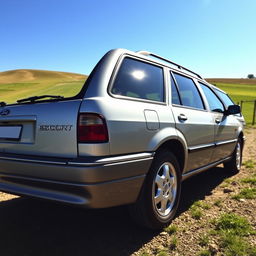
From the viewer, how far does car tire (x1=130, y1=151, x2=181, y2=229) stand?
259 cm

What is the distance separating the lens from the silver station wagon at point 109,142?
2.16 metres

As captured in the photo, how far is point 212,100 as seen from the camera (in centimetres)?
436

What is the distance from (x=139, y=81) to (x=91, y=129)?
83 cm

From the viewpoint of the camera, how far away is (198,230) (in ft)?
9.39

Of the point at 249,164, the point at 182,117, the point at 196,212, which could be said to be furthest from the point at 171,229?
the point at 249,164

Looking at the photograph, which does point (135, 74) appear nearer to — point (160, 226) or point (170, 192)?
point (170, 192)

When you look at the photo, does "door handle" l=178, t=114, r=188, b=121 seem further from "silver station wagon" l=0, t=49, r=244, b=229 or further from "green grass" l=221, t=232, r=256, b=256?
"green grass" l=221, t=232, r=256, b=256

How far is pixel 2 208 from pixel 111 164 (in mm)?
2088

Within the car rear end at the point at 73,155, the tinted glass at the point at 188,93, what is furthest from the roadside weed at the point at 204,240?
the tinted glass at the point at 188,93

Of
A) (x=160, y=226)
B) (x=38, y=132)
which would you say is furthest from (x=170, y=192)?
(x=38, y=132)

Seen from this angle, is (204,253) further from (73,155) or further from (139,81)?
(139,81)

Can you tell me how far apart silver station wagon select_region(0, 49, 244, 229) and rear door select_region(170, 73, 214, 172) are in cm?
3

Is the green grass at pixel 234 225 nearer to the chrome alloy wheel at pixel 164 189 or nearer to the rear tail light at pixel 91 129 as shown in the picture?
the chrome alloy wheel at pixel 164 189

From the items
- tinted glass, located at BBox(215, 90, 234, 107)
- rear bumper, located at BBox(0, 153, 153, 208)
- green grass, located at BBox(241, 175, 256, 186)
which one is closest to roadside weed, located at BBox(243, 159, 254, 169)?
green grass, located at BBox(241, 175, 256, 186)
